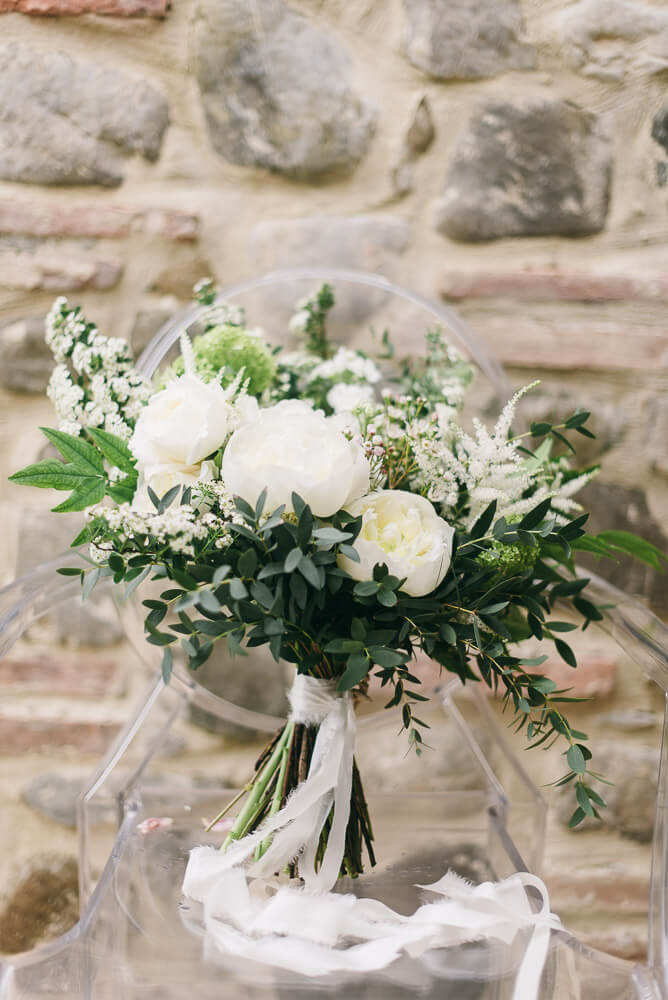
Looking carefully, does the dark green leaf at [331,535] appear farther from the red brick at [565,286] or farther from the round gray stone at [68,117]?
the round gray stone at [68,117]

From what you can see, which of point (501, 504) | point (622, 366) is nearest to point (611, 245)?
point (622, 366)

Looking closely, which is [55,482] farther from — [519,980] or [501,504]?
[519,980]

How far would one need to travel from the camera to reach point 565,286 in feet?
3.33

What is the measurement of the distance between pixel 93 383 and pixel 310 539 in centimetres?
26

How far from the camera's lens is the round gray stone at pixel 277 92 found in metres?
0.99

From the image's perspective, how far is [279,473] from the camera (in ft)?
1.77

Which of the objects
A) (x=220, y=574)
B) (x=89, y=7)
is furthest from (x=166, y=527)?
(x=89, y=7)

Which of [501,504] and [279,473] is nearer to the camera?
[279,473]

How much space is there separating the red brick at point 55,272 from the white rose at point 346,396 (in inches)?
16.5

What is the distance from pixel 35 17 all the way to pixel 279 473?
0.83m

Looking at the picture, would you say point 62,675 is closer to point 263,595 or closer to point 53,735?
point 53,735

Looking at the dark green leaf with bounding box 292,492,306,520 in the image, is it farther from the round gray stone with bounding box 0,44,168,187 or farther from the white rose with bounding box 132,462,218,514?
the round gray stone with bounding box 0,44,168,187

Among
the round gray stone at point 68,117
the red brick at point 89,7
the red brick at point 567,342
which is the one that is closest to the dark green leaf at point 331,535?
the red brick at point 567,342

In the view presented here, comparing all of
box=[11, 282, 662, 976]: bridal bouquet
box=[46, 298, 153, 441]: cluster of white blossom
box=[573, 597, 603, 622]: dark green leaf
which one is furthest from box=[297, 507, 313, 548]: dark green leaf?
box=[573, 597, 603, 622]: dark green leaf
